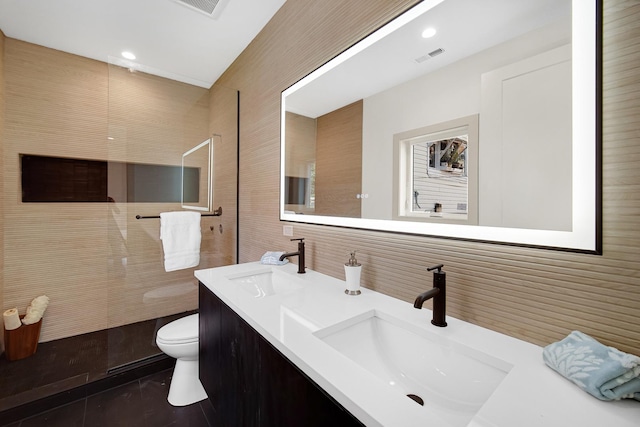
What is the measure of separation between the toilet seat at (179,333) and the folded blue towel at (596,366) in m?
1.71

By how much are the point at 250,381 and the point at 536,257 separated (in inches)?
37.9

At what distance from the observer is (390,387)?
523mm

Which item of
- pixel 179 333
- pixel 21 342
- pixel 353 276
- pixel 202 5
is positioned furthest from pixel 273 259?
pixel 21 342

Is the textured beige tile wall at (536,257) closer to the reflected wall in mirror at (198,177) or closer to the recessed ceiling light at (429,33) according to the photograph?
the recessed ceiling light at (429,33)

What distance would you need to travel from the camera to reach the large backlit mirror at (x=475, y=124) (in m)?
0.65

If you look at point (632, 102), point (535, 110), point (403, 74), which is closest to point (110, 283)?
point (403, 74)

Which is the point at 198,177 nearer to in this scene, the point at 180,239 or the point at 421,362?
the point at 180,239

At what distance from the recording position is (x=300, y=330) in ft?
2.57

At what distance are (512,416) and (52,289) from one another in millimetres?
3181

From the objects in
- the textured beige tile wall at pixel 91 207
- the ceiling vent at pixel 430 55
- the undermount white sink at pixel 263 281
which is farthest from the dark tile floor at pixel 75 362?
the ceiling vent at pixel 430 55

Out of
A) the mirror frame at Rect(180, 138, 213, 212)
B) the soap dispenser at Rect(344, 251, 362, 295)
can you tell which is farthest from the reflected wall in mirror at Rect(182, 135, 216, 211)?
the soap dispenser at Rect(344, 251, 362, 295)

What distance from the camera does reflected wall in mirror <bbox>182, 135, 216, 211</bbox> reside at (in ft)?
7.84

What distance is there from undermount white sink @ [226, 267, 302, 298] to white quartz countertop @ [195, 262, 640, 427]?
304mm

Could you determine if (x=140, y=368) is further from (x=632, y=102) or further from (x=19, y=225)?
(x=632, y=102)
